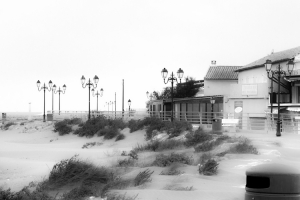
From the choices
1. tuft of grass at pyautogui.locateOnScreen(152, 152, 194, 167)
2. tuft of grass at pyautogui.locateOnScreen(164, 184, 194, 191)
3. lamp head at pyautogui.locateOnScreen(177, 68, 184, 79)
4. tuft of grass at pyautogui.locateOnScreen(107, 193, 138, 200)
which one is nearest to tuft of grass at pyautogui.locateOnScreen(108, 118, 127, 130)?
lamp head at pyautogui.locateOnScreen(177, 68, 184, 79)

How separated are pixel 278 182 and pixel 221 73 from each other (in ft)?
194

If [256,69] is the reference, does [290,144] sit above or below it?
below

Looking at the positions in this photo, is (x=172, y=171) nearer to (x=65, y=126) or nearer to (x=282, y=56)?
(x=65, y=126)

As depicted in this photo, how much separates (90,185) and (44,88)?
46883 mm

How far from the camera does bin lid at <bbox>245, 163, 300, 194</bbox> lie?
4.77 meters

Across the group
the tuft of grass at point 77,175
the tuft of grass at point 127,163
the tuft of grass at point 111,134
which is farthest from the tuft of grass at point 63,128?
the tuft of grass at point 77,175

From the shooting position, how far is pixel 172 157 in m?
15.8

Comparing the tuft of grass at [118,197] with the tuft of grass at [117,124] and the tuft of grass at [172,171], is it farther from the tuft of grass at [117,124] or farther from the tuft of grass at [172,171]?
the tuft of grass at [117,124]

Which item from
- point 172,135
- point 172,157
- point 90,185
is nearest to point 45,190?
point 90,185

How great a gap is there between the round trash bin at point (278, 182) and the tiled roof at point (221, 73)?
5772cm

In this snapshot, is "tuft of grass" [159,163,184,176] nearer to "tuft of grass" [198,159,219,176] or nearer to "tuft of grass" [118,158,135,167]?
"tuft of grass" [198,159,219,176]

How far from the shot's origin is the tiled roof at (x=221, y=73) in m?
62.2

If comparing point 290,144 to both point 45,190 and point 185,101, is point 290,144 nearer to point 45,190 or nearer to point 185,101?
point 45,190

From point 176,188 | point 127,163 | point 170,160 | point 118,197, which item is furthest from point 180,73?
point 118,197
